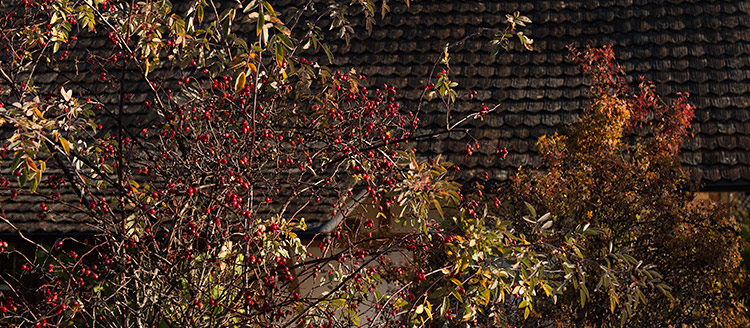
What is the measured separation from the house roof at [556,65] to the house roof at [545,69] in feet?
0.04

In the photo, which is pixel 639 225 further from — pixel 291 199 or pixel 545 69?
pixel 545 69

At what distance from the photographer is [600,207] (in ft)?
19.0

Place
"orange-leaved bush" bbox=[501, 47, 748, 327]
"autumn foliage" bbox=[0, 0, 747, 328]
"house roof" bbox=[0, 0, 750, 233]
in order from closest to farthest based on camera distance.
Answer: "autumn foliage" bbox=[0, 0, 747, 328]
"orange-leaved bush" bbox=[501, 47, 748, 327]
"house roof" bbox=[0, 0, 750, 233]

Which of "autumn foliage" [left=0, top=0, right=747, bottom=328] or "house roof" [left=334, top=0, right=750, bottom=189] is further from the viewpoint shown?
"house roof" [left=334, top=0, right=750, bottom=189]

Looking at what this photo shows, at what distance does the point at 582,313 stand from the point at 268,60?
487cm

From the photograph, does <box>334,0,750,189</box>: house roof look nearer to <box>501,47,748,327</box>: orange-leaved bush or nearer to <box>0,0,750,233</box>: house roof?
<box>0,0,750,233</box>: house roof

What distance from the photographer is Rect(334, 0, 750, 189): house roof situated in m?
7.64

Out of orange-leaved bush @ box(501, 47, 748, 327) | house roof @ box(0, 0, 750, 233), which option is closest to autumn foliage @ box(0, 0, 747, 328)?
orange-leaved bush @ box(501, 47, 748, 327)

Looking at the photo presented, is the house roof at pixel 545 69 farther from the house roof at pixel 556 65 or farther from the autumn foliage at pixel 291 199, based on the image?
the autumn foliage at pixel 291 199

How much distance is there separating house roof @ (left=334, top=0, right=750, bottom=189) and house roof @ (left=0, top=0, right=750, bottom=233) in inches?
0.4

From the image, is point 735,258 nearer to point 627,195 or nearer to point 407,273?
point 627,195

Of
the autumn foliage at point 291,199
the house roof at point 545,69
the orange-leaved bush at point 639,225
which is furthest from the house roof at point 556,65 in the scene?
the orange-leaved bush at point 639,225

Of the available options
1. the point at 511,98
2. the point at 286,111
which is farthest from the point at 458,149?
the point at 286,111

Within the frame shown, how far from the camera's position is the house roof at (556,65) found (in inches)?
301
